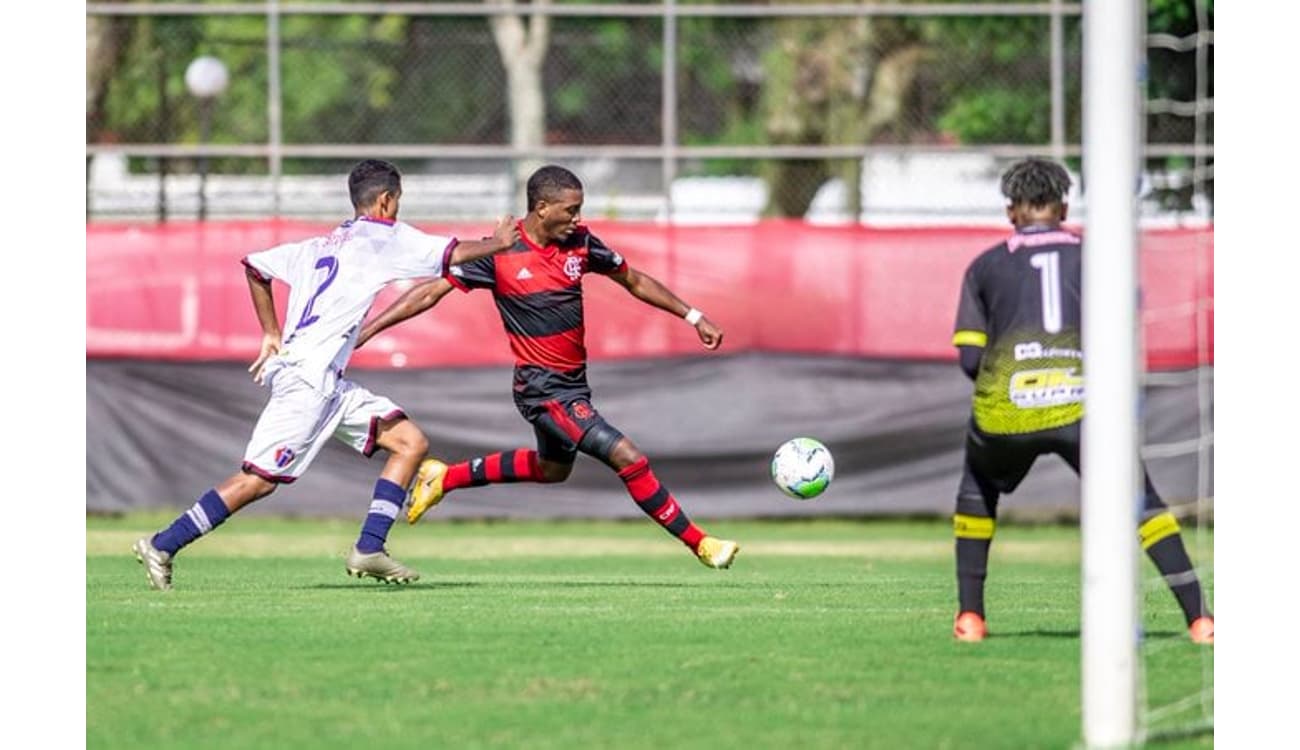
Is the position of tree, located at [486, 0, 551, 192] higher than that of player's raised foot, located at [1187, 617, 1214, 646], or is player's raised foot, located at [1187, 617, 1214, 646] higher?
tree, located at [486, 0, 551, 192]

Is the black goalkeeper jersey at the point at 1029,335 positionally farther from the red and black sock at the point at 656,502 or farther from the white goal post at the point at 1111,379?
the red and black sock at the point at 656,502

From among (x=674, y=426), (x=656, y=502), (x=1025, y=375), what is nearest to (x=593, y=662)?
(x=1025, y=375)

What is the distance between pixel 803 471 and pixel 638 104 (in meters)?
12.8

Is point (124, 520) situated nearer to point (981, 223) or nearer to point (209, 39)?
point (209, 39)

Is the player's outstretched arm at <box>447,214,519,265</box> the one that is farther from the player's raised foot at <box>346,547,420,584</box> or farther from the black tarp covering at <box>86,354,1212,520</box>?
the black tarp covering at <box>86,354,1212,520</box>

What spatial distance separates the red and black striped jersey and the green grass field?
4.31 ft

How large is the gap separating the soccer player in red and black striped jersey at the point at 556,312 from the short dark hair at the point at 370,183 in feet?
2.03

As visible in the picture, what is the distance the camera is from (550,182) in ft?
42.1

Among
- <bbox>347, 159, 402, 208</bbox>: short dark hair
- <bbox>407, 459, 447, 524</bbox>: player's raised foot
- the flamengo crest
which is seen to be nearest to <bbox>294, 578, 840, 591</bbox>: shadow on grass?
<bbox>407, 459, 447, 524</bbox>: player's raised foot

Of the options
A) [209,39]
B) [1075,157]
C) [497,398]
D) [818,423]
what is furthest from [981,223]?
[209,39]

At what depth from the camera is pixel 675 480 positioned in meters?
21.5

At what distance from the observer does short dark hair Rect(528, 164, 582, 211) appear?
12.8 metres

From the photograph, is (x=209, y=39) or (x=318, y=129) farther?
(x=318, y=129)

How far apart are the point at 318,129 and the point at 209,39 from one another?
7488 millimetres
